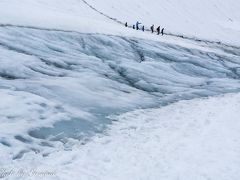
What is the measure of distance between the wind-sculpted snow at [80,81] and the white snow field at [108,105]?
0.04m

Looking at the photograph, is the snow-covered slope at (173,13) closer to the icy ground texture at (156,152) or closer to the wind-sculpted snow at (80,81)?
the wind-sculpted snow at (80,81)

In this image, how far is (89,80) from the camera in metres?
14.8

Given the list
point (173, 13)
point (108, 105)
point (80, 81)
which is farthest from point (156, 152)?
point (173, 13)

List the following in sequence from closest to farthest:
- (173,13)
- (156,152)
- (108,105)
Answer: (156,152), (108,105), (173,13)

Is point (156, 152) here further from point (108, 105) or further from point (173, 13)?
point (173, 13)

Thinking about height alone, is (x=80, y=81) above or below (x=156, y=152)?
above

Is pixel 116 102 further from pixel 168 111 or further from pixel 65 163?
pixel 65 163

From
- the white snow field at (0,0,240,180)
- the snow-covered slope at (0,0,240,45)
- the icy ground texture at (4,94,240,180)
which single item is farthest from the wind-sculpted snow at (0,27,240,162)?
the snow-covered slope at (0,0,240,45)

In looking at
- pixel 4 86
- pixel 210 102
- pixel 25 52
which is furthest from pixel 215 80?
pixel 4 86

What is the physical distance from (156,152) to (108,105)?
3711 mm

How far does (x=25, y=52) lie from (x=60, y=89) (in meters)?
4.05

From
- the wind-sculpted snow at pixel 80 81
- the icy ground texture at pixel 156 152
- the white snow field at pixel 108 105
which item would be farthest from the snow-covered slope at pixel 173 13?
the icy ground texture at pixel 156 152

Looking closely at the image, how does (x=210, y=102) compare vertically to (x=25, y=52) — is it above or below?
below

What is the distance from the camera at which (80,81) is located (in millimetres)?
14375
